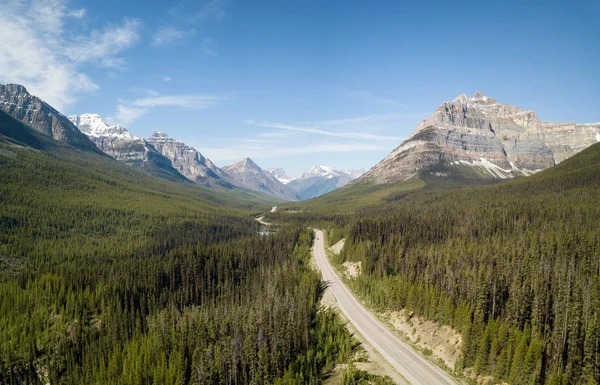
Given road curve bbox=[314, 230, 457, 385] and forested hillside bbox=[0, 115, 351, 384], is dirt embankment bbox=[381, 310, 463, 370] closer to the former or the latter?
road curve bbox=[314, 230, 457, 385]

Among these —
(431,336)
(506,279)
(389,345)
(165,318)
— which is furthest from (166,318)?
(506,279)

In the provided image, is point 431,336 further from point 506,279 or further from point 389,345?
point 506,279

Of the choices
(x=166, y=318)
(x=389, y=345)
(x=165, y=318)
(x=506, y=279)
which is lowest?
(x=165, y=318)

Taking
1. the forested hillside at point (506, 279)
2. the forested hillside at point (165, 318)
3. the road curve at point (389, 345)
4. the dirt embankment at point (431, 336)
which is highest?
the forested hillside at point (506, 279)

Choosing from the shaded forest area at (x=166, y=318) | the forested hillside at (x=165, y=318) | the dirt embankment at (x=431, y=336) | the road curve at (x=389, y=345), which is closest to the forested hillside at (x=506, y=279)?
the dirt embankment at (x=431, y=336)

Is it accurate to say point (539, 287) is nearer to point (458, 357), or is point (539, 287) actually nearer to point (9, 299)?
point (458, 357)

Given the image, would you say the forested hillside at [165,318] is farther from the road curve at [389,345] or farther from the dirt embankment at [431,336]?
the dirt embankment at [431,336]
